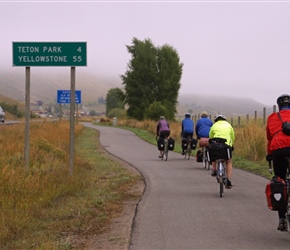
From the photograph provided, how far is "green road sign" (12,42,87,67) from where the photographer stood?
14.4 meters

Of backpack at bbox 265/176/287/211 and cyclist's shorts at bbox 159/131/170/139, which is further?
cyclist's shorts at bbox 159/131/170/139

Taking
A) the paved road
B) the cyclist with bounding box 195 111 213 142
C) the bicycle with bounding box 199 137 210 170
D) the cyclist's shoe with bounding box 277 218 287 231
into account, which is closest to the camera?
the paved road

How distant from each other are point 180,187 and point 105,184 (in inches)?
76.8

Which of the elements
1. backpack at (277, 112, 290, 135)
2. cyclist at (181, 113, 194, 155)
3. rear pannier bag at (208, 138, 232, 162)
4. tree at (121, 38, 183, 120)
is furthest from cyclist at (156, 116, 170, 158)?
tree at (121, 38, 183, 120)

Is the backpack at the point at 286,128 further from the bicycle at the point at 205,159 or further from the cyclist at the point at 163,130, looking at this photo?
the cyclist at the point at 163,130

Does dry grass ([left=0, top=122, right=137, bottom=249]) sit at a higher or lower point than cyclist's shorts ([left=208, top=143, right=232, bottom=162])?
lower

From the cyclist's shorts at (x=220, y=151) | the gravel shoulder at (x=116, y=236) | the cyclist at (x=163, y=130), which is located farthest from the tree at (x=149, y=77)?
the gravel shoulder at (x=116, y=236)

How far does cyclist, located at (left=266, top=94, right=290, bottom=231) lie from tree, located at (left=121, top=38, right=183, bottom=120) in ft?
208

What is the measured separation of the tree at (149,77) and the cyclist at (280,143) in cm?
6335

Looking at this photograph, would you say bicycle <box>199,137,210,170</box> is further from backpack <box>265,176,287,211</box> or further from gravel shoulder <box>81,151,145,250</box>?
backpack <box>265,176,287,211</box>

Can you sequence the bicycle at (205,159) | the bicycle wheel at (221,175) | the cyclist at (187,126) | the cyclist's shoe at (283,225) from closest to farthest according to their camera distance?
the cyclist's shoe at (283,225)
the bicycle wheel at (221,175)
the bicycle at (205,159)
the cyclist at (187,126)

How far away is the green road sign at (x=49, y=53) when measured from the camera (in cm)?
1438

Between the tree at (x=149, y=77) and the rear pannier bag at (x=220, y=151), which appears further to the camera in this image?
the tree at (x=149, y=77)

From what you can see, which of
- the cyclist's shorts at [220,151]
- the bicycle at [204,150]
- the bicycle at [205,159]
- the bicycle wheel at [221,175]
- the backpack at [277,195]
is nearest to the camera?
the backpack at [277,195]
